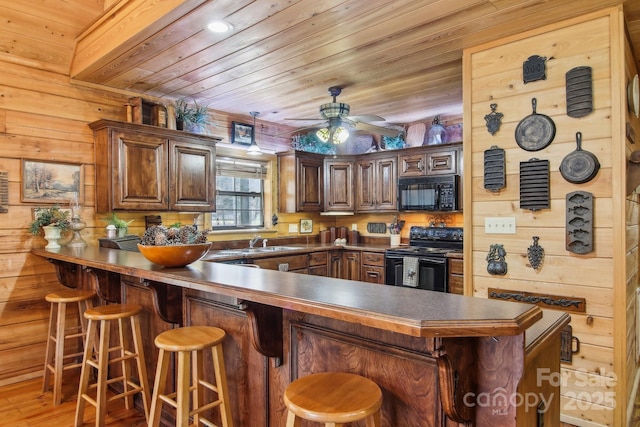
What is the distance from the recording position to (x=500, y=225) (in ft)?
8.87

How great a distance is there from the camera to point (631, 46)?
2.70 m

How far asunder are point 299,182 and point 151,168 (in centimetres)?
189

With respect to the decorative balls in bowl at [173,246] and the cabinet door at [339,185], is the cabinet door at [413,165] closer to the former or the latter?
the cabinet door at [339,185]

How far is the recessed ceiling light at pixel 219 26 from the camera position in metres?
2.46

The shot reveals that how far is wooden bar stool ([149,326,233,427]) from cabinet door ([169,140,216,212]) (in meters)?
2.08

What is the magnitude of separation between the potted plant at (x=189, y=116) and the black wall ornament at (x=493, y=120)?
269 centimetres

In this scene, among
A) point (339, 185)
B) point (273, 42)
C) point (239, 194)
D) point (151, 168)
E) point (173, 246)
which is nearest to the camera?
point (173, 246)

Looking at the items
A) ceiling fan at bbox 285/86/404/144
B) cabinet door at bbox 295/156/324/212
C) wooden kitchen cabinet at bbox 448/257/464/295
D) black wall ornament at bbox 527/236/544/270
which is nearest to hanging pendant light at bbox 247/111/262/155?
cabinet door at bbox 295/156/324/212

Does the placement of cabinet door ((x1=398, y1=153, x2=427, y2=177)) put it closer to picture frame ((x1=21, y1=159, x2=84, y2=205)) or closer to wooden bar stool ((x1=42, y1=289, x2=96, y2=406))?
picture frame ((x1=21, y1=159, x2=84, y2=205))

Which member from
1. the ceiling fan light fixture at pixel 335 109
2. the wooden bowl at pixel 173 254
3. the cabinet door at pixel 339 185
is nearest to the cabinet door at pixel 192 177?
the ceiling fan light fixture at pixel 335 109

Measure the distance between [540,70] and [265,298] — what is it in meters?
2.20

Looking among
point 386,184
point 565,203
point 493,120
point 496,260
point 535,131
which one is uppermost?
point 493,120

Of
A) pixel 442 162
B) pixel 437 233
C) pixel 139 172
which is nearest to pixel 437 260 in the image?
pixel 437 233

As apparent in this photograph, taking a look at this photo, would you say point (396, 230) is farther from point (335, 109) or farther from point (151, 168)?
point (151, 168)
